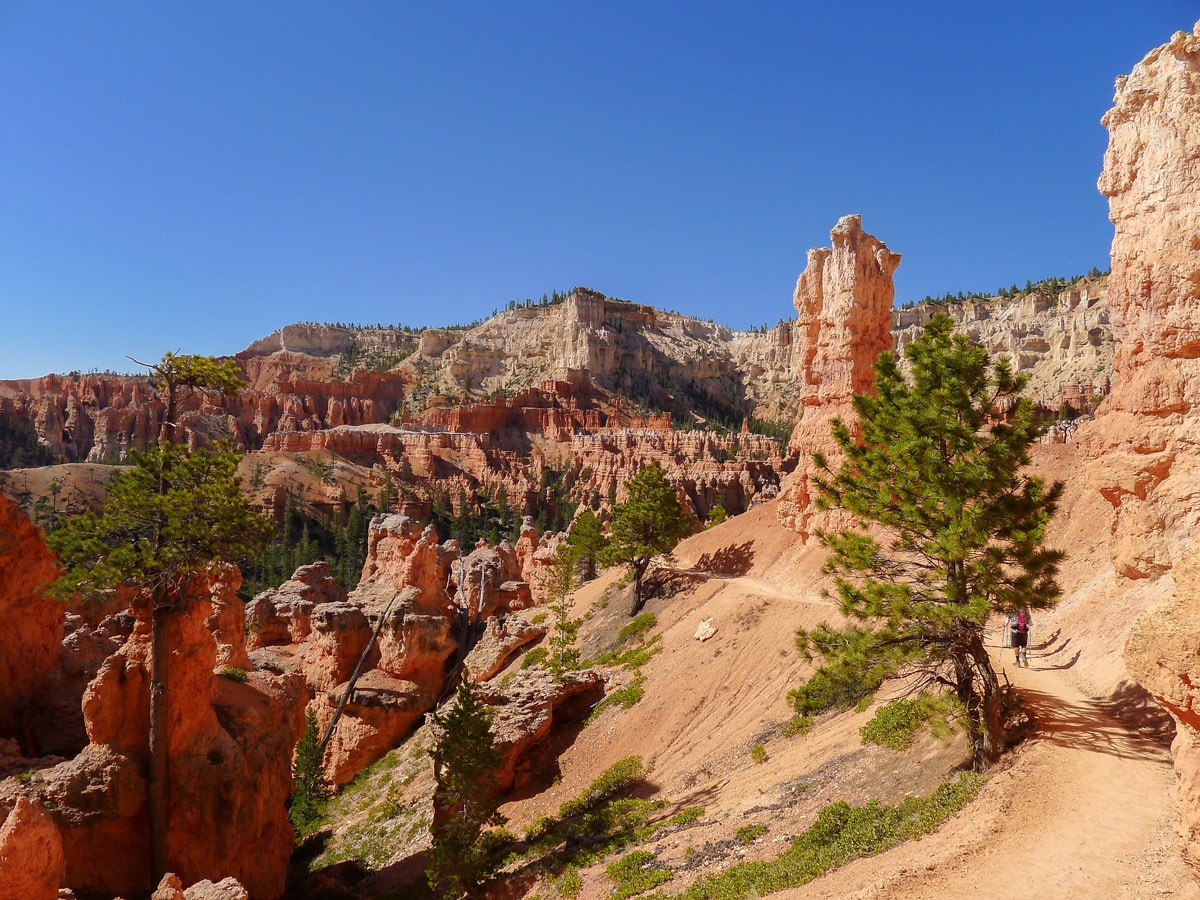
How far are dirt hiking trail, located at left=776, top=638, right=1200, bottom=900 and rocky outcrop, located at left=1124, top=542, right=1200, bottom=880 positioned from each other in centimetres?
225

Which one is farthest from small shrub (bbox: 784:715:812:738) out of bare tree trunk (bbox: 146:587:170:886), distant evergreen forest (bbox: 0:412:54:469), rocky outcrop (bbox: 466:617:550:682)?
distant evergreen forest (bbox: 0:412:54:469)

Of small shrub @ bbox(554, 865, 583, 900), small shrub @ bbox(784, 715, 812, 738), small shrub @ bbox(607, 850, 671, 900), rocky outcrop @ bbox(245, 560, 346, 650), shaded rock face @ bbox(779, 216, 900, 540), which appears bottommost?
small shrub @ bbox(554, 865, 583, 900)

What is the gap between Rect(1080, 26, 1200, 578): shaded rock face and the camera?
12.5 meters

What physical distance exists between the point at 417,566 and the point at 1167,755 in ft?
95.7

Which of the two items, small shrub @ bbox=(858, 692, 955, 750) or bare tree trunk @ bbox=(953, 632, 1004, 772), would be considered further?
small shrub @ bbox=(858, 692, 955, 750)

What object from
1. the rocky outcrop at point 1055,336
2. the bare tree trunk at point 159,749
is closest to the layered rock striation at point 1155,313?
the bare tree trunk at point 159,749

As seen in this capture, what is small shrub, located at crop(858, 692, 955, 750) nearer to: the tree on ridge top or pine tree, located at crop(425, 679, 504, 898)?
pine tree, located at crop(425, 679, 504, 898)

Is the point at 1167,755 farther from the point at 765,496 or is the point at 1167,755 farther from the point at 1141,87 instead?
the point at 765,496

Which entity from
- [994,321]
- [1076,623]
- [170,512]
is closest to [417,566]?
[170,512]

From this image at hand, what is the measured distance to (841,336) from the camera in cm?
2838

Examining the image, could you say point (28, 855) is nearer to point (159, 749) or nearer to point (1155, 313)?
point (159, 749)

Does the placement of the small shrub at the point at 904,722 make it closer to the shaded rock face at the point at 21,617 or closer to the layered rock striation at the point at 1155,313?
the layered rock striation at the point at 1155,313

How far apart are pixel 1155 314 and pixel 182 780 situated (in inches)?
847

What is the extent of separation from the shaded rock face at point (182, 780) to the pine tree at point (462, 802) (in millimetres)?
3789
